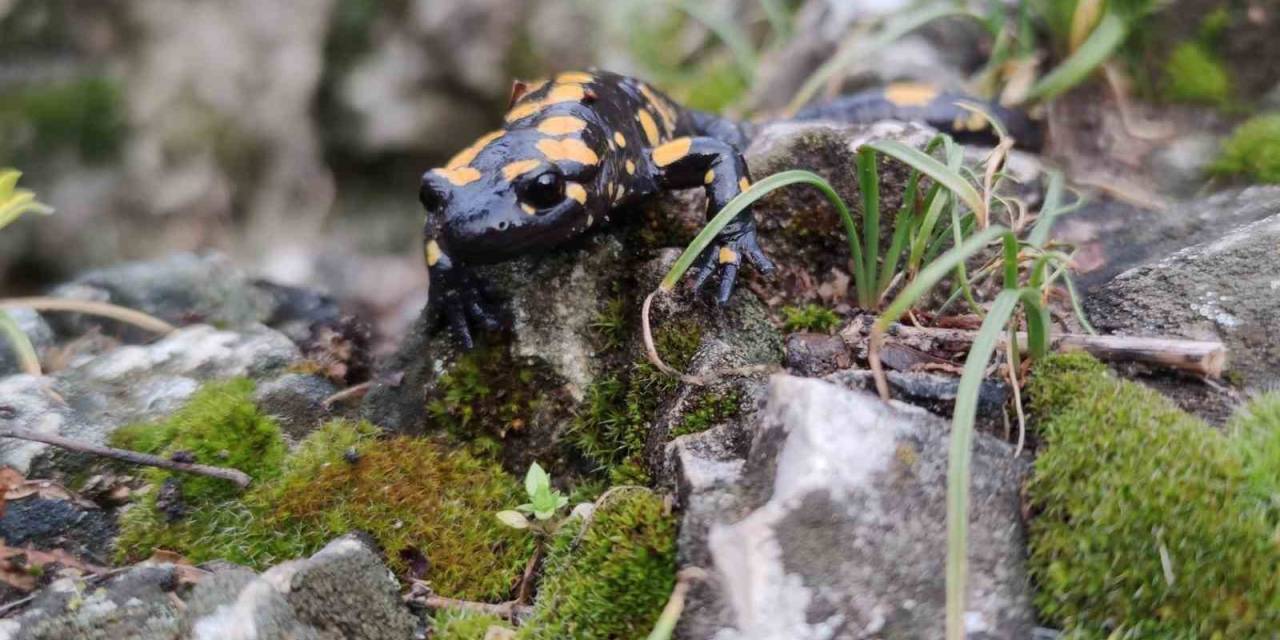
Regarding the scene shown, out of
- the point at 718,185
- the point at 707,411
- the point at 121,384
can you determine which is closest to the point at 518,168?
the point at 718,185

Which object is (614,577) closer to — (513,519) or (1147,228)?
(513,519)

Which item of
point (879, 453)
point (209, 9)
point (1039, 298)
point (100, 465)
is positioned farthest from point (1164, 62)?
point (209, 9)

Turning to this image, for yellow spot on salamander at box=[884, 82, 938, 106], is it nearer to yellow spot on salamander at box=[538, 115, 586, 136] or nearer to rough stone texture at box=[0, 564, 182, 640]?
yellow spot on salamander at box=[538, 115, 586, 136]

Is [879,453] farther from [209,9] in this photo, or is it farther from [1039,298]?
[209,9]

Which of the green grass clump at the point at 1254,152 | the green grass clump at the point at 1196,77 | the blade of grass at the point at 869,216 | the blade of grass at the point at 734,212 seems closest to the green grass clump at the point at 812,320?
the blade of grass at the point at 869,216

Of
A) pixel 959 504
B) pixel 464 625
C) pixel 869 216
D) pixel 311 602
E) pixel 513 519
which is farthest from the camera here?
pixel 869 216

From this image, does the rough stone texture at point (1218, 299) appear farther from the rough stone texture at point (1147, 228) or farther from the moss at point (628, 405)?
the moss at point (628, 405)

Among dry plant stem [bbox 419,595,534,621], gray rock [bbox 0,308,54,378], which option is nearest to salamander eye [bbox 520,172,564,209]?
dry plant stem [bbox 419,595,534,621]
